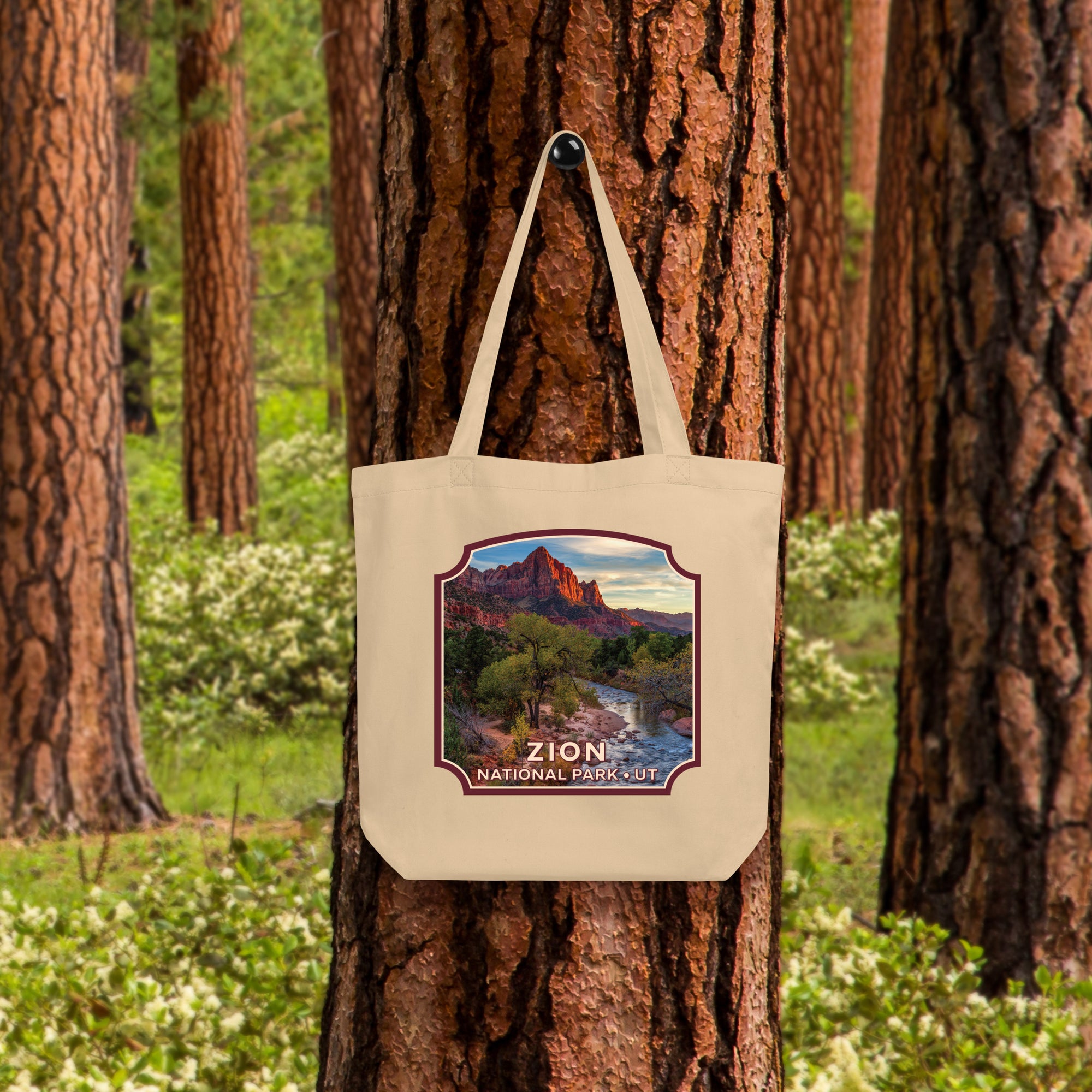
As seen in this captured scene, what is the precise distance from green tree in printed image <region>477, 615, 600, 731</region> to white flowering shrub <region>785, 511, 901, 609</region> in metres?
7.80

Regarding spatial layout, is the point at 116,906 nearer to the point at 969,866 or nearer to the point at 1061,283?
the point at 969,866

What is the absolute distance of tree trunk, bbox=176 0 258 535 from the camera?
11.5 meters

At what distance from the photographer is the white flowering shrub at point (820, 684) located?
7844mm

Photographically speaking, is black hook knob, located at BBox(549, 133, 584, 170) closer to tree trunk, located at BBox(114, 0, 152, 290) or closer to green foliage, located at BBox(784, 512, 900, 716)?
green foliage, located at BBox(784, 512, 900, 716)

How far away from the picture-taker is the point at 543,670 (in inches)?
62.5

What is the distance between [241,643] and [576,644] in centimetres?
720

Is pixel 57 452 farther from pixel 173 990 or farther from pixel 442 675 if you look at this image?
pixel 442 675

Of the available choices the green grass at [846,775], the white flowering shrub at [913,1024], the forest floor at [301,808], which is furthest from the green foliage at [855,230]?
the white flowering shrub at [913,1024]

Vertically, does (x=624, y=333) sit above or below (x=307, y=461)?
above

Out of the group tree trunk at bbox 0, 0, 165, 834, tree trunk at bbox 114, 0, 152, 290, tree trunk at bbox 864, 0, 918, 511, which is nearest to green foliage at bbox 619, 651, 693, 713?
tree trunk at bbox 0, 0, 165, 834

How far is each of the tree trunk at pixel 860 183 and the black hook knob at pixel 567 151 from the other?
12343 millimetres

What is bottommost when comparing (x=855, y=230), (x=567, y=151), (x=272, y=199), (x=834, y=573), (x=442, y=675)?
(x=834, y=573)

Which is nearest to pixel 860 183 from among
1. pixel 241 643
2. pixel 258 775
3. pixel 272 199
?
pixel 272 199

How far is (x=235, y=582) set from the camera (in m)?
9.27
